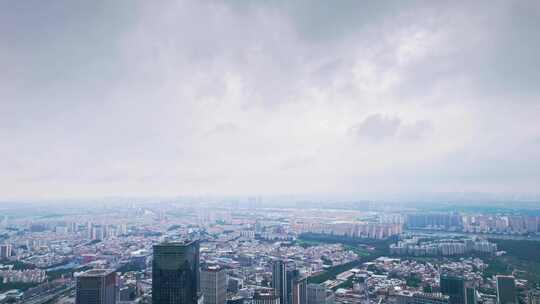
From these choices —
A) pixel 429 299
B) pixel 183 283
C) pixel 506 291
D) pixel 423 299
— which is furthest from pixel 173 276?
pixel 506 291

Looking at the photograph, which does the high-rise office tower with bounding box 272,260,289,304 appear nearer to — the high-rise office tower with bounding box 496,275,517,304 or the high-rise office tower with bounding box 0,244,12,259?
the high-rise office tower with bounding box 496,275,517,304

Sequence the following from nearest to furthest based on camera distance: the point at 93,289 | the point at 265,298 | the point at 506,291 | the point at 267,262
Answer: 1. the point at 93,289
2. the point at 265,298
3. the point at 506,291
4. the point at 267,262

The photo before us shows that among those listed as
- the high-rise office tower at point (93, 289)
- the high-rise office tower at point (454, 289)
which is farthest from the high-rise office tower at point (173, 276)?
the high-rise office tower at point (454, 289)

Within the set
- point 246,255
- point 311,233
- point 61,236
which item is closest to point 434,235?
point 311,233

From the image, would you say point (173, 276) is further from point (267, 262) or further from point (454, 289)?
point (267, 262)

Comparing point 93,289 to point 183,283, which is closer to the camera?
point 183,283

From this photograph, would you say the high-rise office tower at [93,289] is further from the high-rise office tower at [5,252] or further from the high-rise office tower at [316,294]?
the high-rise office tower at [5,252]
